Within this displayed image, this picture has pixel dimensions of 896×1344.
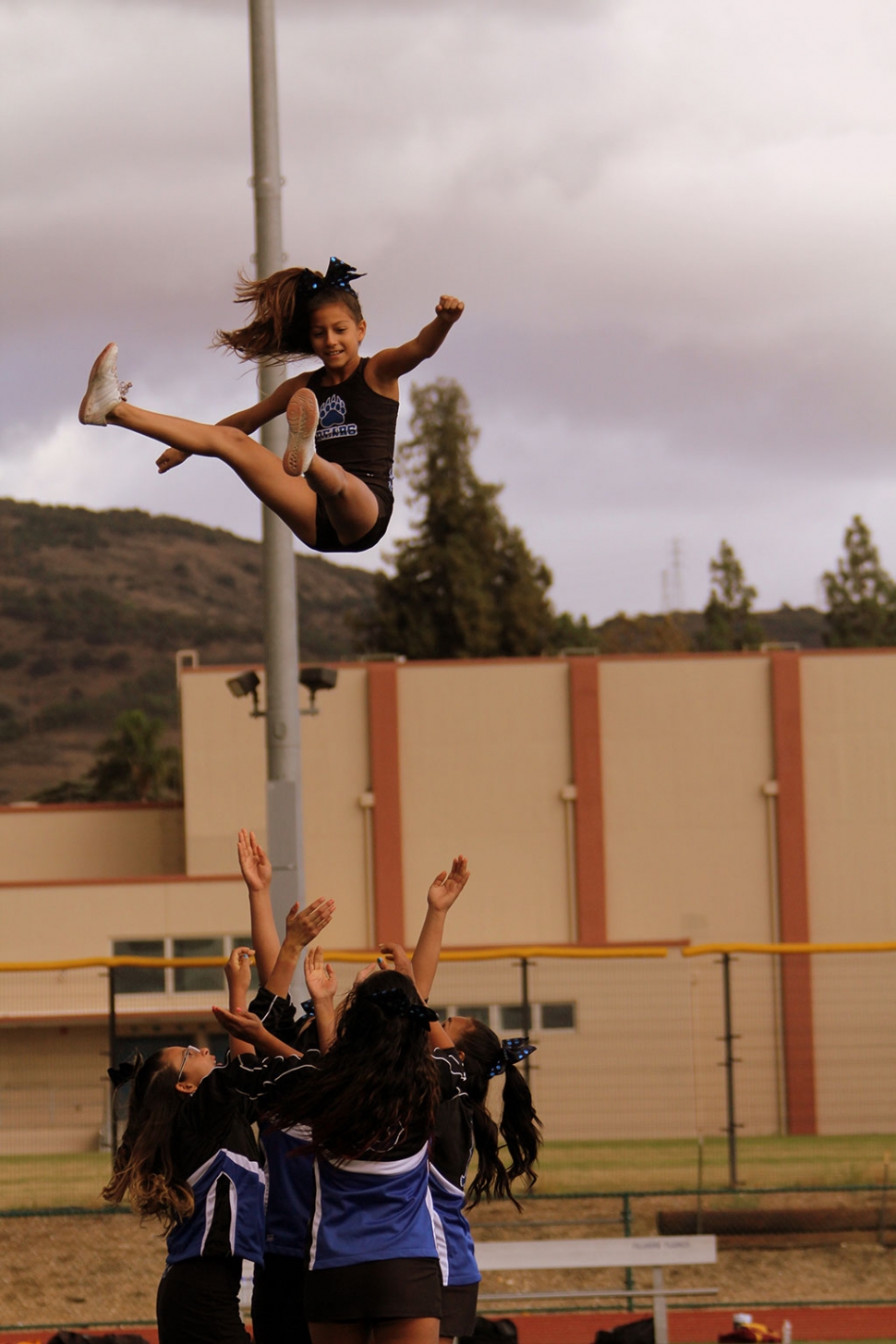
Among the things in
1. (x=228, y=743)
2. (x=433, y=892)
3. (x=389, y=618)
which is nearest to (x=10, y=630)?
(x=389, y=618)

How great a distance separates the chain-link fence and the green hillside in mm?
77380

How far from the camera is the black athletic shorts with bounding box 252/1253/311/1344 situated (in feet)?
16.0

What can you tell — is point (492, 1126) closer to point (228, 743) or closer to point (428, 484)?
point (228, 743)

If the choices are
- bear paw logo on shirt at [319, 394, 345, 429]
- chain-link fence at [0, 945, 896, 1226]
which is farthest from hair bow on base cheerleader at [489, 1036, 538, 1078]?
chain-link fence at [0, 945, 896, 1226]

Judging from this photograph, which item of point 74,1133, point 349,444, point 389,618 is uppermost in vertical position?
point 389,618

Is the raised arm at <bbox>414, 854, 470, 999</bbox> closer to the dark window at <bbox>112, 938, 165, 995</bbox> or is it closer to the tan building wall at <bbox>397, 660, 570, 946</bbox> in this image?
the dark window at <bbox>112, 938, 165, 995</bbox>

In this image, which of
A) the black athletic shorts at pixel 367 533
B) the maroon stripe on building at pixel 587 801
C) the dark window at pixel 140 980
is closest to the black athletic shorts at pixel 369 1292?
the black athletic shorts at pixel 367 533

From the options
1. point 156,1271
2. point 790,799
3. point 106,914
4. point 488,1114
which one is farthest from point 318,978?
point 790,799

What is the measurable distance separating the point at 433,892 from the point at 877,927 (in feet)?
78.6

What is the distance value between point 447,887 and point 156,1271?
6.64m

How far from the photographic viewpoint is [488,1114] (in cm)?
529

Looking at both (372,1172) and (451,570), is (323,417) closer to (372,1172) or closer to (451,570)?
(372,1172)

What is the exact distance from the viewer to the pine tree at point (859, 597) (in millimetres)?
63747

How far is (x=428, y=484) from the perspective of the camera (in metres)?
52.2
